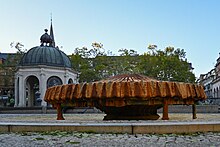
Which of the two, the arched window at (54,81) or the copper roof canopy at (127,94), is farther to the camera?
the arched window at (54,81)

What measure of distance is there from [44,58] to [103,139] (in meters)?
36.4

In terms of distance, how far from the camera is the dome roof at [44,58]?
42166mm

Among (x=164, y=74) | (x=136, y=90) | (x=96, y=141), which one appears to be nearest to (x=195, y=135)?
(x=96, y=141)

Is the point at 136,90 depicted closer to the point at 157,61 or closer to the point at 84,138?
the point at 84,138

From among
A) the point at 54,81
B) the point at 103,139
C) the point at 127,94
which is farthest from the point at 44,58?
the point at 103,139

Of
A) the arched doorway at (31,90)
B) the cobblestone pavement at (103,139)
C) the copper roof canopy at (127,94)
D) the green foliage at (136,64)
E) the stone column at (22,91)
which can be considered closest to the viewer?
the cobblestone pavement at (103,139)

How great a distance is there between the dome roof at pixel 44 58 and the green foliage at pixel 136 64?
9.99 metres

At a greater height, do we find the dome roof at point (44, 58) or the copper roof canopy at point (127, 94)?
the dome roof at point (44, 58)

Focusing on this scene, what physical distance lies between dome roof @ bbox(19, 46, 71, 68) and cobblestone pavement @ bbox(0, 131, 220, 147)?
1378 inches

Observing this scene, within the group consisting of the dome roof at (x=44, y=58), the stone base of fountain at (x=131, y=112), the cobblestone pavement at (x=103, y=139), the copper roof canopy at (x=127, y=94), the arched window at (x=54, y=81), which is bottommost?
the cobblestone pavement at (x=103, y=139)

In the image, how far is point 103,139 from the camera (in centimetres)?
682

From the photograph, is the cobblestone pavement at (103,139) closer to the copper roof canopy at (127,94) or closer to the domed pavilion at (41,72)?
the copper roof canopy at (127,94)

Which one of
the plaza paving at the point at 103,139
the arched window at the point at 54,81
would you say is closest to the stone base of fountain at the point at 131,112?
the plaza paving at the point at 103,139

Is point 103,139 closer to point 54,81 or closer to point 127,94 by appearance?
point 127,94
